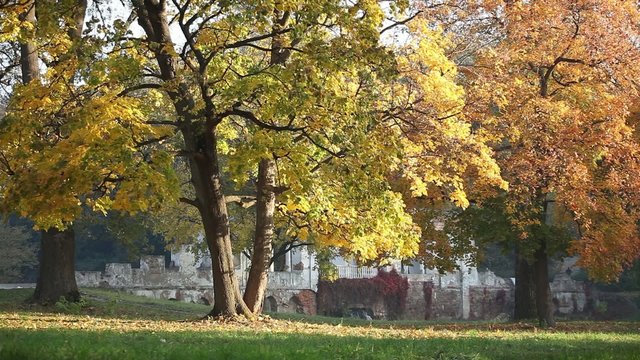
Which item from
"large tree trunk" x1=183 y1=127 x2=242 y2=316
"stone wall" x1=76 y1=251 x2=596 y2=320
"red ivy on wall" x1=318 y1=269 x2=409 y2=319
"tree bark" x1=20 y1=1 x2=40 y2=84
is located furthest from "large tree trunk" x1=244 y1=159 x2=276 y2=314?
"red ivy on wall" x1=318 y1=269 x2=409 y2=319

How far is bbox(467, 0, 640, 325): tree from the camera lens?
2397 centimetres

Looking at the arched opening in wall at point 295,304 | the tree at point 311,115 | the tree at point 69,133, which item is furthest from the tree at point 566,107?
the arched opening in wall at point 295,304

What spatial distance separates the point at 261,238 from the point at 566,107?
939 centimetres

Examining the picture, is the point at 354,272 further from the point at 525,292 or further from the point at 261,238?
the point at 261,238

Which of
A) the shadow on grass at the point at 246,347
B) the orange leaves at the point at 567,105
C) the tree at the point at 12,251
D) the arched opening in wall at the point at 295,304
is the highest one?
the orange leaves at the point at 567,105

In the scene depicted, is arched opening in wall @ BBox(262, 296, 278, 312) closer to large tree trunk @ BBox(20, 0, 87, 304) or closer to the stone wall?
the stone wall

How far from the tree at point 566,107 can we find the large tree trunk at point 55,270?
11.1m

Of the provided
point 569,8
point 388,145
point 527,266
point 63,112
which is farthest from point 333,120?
point 527,266

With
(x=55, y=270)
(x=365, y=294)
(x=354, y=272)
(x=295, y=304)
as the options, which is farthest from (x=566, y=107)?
(x=354, y=272)

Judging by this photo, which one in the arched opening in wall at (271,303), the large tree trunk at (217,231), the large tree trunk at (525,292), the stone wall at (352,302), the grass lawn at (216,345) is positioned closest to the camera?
the grass lawn at (216,345)

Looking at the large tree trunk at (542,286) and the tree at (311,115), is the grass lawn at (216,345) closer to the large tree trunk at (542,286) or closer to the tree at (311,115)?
the tree at (311,115)

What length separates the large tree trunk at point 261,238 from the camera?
2072 centimetres

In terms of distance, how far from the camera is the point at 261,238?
20.9 m

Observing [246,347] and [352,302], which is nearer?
[246,347]
